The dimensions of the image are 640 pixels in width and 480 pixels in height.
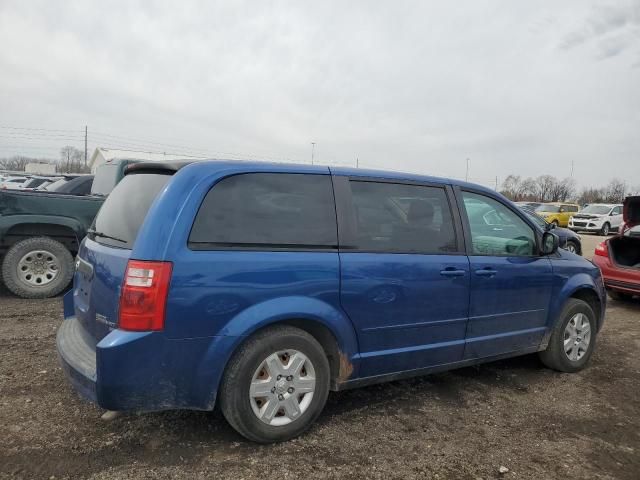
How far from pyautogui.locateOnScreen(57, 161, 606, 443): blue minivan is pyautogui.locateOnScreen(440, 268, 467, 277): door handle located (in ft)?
0.04

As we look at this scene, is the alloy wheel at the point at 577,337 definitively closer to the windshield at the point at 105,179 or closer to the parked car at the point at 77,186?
the windshield at the point at 105,179

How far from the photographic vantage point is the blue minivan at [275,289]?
2.67 metres

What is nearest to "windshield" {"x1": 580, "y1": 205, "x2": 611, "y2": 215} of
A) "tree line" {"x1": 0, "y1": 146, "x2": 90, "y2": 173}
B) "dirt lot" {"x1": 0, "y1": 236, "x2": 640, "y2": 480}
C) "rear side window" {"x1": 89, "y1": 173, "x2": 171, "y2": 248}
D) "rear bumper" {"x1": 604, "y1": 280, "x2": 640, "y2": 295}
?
"rear bumper" {"x1": 604, "y1": 280, "x2": 640, "y2": 295}

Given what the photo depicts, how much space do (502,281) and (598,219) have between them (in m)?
24.9

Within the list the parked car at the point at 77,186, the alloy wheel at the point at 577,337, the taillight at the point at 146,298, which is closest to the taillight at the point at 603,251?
the alloy wheel at the point at 577,337

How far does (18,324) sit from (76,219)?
1.72 m

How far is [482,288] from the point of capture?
12.6 ft

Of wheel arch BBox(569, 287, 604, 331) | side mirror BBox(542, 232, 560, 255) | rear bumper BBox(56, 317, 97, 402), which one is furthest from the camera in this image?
wheel arch BBox(569, 287, 604, 331)

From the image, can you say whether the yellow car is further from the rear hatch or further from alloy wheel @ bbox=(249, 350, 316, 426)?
the rear hatch

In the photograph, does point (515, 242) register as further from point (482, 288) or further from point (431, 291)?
point (431, 291)

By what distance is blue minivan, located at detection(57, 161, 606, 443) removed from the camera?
2672mm

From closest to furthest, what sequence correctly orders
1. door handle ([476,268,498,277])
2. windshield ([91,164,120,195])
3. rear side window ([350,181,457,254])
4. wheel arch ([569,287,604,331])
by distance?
1. rear side window ([350,181,457,254])
2. door handle ([476,268,498,277])
3. wheel arch ([569,287,604,331])
4. windshield ([91,164,120,195])

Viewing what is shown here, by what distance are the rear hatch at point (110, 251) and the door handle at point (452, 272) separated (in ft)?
6.54

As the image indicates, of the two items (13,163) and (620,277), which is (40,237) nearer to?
(620,277)
